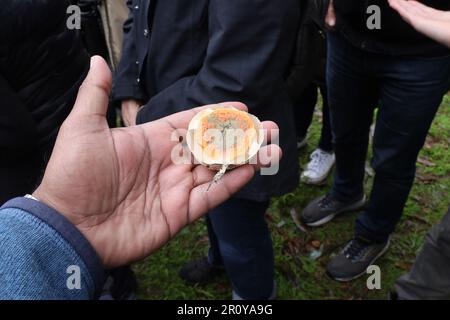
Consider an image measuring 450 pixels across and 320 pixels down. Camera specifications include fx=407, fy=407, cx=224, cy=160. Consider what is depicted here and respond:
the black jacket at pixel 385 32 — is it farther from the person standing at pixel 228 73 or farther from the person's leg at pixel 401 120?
the person standing at pixel 228 73

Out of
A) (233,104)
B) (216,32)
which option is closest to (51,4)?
(216,32)

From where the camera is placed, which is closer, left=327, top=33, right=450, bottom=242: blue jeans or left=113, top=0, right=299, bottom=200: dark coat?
left=113, top=0, right=299, bottom=200: dark coat

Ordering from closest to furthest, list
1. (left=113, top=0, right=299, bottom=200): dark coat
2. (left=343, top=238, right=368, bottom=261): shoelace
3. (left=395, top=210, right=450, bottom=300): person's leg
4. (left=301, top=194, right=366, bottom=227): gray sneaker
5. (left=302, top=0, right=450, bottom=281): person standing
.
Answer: (left=113, top=0, right=299, bottom=200): dark coat, (left=395, top=210, right=450, bottom=300): person's leg, (left=302, top=0, right=450, bottom=281): person standing, (left=343, top=238, right=368, bottom=261): shoelace, (left=301, top=194, right=366, bottom=227): gray sneaker

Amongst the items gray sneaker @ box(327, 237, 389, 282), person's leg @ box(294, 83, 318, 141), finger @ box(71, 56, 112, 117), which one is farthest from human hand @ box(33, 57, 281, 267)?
person's leg @ box(294, 83, 318, 141)

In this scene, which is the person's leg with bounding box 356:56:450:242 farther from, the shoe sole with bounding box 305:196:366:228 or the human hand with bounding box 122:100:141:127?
the human hand with bounding box 122:100:141:127

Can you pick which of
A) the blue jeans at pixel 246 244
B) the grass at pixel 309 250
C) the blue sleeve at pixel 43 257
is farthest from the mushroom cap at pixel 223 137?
the grass at pixel 309 250

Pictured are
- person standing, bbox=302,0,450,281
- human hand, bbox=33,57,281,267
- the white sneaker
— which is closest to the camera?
human hand, bbox=33,57,281,267

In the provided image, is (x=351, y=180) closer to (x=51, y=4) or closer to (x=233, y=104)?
(x=233, y=104)
